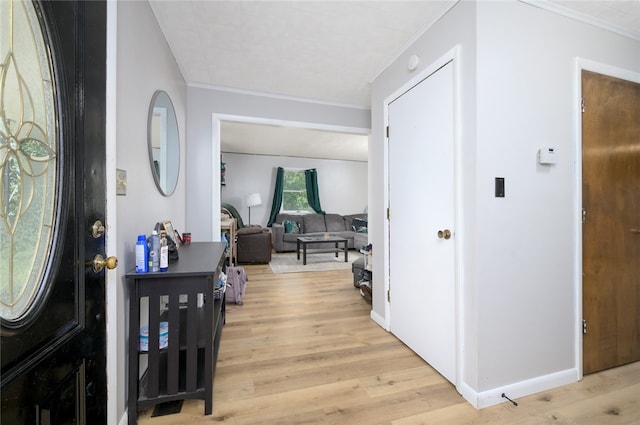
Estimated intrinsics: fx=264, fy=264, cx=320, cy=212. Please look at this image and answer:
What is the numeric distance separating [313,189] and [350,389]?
18.7 feet

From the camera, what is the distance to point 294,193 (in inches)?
278

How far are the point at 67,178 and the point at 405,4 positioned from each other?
1.90 m

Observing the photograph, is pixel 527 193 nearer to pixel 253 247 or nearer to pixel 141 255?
pixel 141 255

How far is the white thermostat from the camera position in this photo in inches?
59.3

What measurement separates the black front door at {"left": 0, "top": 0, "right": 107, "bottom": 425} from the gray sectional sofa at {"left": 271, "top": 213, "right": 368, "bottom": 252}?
5.04 meters

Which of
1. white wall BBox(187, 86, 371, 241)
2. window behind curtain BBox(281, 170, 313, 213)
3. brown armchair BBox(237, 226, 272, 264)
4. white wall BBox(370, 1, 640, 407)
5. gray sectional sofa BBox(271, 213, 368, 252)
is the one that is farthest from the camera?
window behind curtain BBox(281, 170, 313, 213)

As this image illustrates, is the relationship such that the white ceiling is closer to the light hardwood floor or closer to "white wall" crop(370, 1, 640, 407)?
"white wall" crop(370, 1, 640, 407)

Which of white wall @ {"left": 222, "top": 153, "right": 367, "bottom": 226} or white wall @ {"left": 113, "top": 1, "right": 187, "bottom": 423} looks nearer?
white wall @ {"left": 113, "top": 1, "right": 187, "bottom": 423}

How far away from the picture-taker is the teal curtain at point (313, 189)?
22.9ft

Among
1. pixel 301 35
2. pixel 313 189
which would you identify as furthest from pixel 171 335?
pixel 313 189

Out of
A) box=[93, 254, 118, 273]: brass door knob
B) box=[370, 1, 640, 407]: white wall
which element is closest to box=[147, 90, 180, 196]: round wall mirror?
box=[93, 254, 118, 273]: brass door knob

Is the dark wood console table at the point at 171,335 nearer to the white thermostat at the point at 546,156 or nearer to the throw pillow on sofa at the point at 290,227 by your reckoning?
the white thermostat at the point at 546,156

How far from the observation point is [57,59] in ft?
2.29

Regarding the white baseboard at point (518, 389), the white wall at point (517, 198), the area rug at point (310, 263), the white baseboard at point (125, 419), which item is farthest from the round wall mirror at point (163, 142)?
the area rug at point (310, 263)
